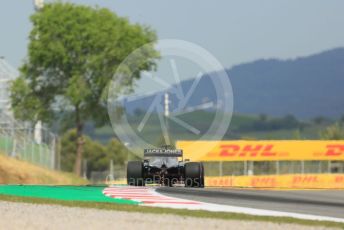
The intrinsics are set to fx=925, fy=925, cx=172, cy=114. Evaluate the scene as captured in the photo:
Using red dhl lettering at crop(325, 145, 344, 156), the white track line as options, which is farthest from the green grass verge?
red dhl lettering at crop(325, 145, 344, 156)

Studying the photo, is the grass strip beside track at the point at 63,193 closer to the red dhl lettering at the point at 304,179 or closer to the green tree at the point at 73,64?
the red dhl lettering at the point at 304,179

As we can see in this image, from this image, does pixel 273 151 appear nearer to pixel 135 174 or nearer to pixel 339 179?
pixel 339 179

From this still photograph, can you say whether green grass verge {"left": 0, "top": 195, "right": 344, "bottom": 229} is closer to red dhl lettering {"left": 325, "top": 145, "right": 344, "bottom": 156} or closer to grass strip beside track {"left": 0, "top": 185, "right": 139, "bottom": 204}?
grass strip beside track {"left": 0, "top": 185, "right": 139, "bottom": 204}

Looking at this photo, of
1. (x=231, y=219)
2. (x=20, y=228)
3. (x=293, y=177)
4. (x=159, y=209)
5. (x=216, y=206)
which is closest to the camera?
(x=20, y=228)

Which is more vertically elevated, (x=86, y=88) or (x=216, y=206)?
(x=86, y=88)

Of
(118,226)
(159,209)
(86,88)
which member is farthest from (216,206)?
(86,88)

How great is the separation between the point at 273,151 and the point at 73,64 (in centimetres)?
1531

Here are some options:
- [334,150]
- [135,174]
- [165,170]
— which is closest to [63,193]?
[135,174]

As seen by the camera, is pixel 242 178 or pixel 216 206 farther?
pixel 242 178

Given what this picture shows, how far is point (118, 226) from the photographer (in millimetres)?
15484

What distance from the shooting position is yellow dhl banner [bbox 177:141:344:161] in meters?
61.2

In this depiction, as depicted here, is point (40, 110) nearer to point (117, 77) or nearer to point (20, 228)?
point (117, 77)

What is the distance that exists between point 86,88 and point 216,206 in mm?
45600

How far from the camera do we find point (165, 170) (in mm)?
27828
